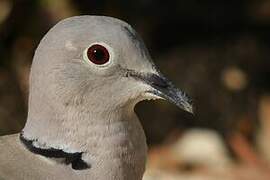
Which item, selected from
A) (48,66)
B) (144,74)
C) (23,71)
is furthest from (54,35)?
(23,71)

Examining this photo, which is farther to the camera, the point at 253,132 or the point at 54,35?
the point at 253,132

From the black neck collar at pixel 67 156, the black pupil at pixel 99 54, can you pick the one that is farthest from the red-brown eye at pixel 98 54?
the black neck collar at pixel 67 156

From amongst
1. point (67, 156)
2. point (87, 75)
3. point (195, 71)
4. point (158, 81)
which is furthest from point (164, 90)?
point (195, 71)

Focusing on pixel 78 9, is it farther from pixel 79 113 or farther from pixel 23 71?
pixel 79 113

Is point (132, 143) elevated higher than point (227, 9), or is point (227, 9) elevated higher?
point (132, 143)

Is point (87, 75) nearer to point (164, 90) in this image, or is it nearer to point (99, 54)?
point (99, 54)

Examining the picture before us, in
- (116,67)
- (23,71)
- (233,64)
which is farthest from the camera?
(233,64)

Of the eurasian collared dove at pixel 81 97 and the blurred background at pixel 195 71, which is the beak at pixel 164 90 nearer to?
the eurasian collared dove at pixel 81 97
